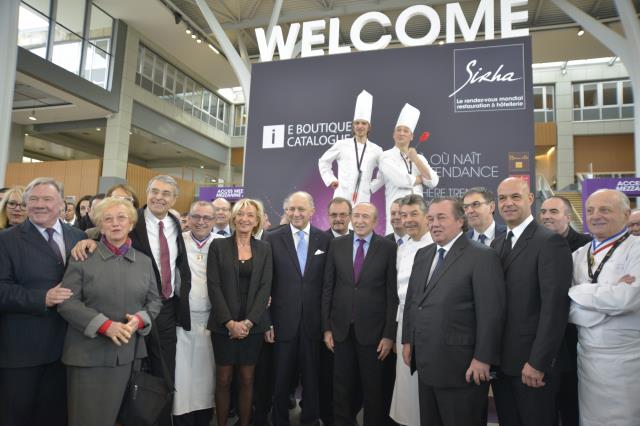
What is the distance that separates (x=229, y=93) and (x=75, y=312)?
18.5 m

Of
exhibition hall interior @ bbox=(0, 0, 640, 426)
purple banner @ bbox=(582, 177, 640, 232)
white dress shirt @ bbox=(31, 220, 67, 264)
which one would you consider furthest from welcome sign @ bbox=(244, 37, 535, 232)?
purple banner @ bbox=(582, 177, 640, 232)

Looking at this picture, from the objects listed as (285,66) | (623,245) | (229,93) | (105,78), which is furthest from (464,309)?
(229,93)

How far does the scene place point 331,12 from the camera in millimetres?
11164

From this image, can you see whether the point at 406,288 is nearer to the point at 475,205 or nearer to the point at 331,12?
the point at 475,205

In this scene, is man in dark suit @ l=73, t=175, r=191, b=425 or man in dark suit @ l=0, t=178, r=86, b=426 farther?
man in dark suit @ l=73, t=175, r=191, b=425

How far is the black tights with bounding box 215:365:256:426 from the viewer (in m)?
2.69

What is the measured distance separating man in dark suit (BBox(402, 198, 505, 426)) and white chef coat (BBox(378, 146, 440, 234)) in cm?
274

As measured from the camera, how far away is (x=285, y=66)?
6551 millimetres

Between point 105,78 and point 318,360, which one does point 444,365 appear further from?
point 105,78

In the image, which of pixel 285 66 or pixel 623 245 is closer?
pixel 623 245

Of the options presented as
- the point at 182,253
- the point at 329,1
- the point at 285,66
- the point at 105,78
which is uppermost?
the point at 329,1

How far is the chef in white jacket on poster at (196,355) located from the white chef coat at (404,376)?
4.08 ft

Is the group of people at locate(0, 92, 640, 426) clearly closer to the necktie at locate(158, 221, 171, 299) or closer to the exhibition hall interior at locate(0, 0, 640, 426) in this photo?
the necktie at locate(158, 221, 171, 299)

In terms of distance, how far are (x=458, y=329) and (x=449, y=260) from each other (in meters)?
0.33
